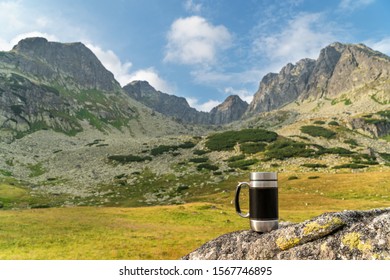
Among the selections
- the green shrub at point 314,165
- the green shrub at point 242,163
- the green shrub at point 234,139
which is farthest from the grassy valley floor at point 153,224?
the green shrub at point 234,139

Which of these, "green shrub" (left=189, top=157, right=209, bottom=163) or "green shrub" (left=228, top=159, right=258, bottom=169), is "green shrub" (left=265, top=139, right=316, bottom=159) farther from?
"green shrub" (left=189, top=157, right=209, bottom=163)

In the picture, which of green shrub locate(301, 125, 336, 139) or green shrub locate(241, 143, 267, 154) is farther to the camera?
green shrub locate(301, 125, 336, 139)

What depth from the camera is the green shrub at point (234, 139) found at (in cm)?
9996

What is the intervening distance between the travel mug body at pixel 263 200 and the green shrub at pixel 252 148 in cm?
8464

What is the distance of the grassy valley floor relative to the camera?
1716cm

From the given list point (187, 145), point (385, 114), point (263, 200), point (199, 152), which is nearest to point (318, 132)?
point (187, 145)

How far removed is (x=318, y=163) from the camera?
7494 centimetres

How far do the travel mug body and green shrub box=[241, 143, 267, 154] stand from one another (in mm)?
84637

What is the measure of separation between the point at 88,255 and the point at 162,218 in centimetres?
1737

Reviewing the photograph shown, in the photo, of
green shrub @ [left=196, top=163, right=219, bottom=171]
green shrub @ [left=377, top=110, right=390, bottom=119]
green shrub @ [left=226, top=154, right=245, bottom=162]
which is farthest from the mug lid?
green shrub @ [left=377, top=110, right=390, bottom=119]

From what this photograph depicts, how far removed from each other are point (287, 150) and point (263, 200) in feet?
274
